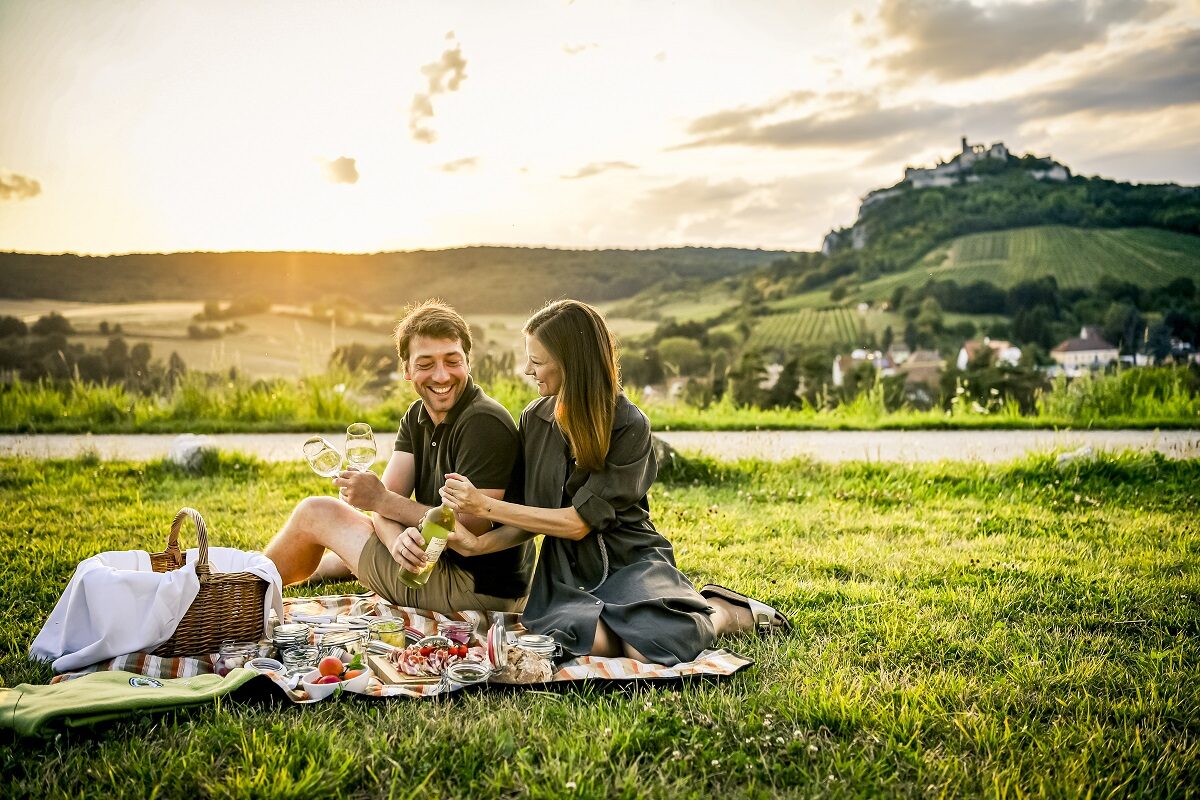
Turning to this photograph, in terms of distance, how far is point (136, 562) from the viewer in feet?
13.7

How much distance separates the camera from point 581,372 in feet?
12.8

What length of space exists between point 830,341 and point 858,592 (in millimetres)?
43149

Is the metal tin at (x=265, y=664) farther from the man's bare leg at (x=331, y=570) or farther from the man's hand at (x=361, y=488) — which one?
the man's bare leg at (x=331, y=570)

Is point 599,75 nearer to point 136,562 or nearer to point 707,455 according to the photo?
point 707,455

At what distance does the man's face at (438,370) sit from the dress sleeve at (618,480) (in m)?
0.77

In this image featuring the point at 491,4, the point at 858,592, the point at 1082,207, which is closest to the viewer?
the point at 858,592

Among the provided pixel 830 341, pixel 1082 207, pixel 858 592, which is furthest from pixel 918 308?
pixel 858 592

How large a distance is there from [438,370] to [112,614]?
1656 millimetres

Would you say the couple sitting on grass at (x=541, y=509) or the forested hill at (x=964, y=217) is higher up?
the forested hill at (x=964, y=217)

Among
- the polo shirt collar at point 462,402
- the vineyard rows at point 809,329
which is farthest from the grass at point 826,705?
the vineyard rows at point 809,329

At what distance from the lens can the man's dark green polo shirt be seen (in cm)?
413

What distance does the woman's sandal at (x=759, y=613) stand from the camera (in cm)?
425

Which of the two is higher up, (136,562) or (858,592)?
(136,562)

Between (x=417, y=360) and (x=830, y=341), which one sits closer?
(x=417, y=360)
